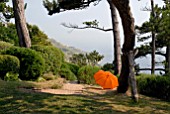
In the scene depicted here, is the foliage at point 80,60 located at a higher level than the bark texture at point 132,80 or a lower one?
higher

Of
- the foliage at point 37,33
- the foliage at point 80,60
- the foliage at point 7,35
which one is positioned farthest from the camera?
the foliage at point 37,33

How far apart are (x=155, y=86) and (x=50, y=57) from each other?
5.48 metres

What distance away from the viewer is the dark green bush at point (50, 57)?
13.7 meters

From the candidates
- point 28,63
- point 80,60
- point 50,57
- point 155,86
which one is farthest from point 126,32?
point 80,60

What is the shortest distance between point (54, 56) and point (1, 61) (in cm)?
327

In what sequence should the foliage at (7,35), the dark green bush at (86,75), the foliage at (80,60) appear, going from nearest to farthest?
the dark green bush at (86,75) < the foliage at (7,35) < the foliage at (80,60)

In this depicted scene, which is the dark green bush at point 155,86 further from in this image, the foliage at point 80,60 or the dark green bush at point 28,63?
the foliage at point 80,60

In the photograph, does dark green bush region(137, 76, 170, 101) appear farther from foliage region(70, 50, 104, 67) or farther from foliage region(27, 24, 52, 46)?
foliage region(27, 24, 52, 46)

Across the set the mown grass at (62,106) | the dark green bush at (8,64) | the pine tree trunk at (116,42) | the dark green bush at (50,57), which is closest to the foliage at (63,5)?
the pine tree trunk at (116,42)

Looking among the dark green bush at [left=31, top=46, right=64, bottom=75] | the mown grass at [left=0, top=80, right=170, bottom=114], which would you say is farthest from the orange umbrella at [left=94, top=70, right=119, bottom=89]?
the mown grass at [left=0, top=80, right=170, bottom=114]

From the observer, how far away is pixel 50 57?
13984 millimetres

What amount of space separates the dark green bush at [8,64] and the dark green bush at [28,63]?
45 centimetres

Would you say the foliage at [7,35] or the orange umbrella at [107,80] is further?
the foliage at [7,35]

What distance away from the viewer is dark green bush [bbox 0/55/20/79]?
38.2 feet
